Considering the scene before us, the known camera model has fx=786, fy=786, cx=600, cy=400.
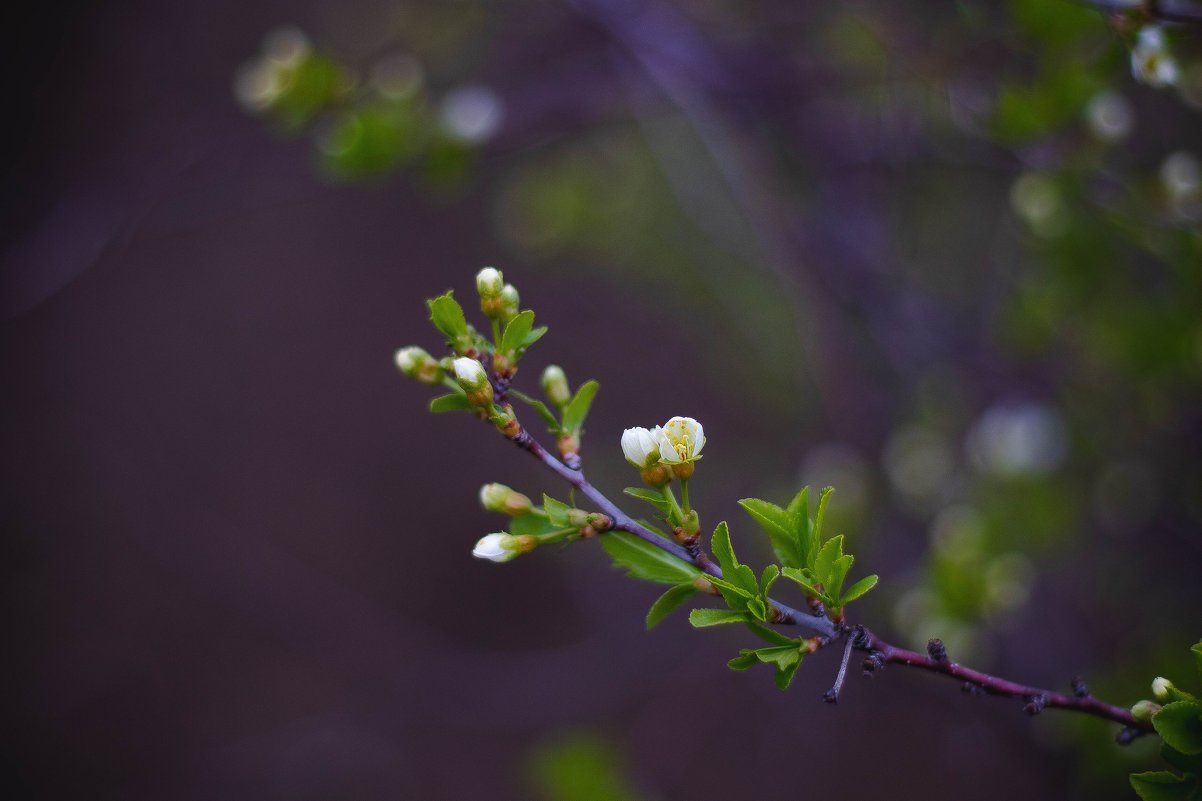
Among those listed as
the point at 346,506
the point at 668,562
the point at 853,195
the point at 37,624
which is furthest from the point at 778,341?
the point at 37,624

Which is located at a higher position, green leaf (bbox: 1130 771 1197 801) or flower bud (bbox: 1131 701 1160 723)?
flower bud (bbox: 1131 701 1160 723)

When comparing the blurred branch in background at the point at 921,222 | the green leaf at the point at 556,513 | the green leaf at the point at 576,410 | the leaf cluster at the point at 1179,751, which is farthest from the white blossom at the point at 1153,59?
the green leaf at the point at 556,513

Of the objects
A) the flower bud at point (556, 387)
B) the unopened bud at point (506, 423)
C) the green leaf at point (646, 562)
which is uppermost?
the flower bud at point (556, 387)

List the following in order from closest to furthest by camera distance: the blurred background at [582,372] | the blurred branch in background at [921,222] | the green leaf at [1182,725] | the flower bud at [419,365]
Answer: the green leaf at [1182,725] → the flower bud at [419,365] → the blurred branch in background at [921,222] → the blurred background at [582,372]

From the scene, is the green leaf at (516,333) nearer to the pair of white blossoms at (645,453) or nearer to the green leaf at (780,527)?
the pair of white blossoms at (645,453)

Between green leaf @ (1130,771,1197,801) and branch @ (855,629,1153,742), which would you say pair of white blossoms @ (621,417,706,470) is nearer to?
branch @ (855,629,1153,742)

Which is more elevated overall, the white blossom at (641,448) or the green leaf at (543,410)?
the green leaf at (543,410)

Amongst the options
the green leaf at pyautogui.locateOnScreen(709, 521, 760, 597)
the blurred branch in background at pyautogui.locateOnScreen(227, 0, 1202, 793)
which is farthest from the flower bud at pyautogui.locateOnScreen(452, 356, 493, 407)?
the blurred branch in background at pyautogui.locateOnScreen(227, 0, 1202, 793)

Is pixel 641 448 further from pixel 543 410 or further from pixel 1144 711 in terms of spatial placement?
pixel 1144 711
